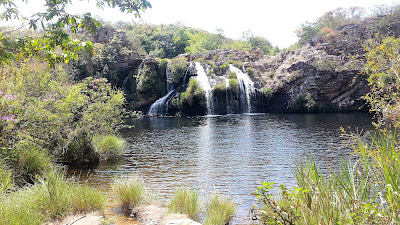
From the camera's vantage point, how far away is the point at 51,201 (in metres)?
5.04

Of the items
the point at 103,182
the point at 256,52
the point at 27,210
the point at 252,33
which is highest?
the point at 252,33

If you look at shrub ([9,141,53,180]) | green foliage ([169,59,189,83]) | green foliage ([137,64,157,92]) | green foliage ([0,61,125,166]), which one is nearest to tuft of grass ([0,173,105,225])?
shrub ([9,141,53,180])

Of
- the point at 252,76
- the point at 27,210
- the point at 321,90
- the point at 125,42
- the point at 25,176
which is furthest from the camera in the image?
the point at 125,42

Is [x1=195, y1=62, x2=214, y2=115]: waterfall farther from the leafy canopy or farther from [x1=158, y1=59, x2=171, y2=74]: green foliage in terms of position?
the leafy canopy

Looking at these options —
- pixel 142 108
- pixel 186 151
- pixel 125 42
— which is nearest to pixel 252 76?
pixel 142 108

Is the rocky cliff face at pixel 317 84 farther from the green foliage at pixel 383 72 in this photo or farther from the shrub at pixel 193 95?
the green foliage at pixel 383 72

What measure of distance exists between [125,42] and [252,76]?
23036mm

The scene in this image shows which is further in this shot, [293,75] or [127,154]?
[293,75]

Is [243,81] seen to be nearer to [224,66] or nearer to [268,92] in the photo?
[268,92]

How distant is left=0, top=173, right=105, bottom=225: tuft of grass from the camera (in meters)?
4.47

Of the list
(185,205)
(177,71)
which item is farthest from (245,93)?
(185,205)

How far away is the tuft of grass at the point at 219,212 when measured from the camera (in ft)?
17.2

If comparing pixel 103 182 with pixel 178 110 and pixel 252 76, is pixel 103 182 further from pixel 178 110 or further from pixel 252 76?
pixel 252 76

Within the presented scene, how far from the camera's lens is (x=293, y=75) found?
37.5m
